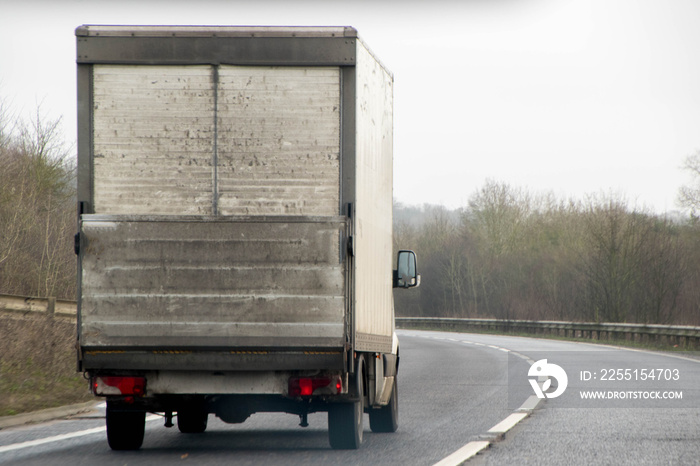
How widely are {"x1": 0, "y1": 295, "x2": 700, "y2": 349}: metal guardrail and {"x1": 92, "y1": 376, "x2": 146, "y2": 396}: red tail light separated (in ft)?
59.2

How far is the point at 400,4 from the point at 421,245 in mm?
68589

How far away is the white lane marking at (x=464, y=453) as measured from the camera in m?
7.34

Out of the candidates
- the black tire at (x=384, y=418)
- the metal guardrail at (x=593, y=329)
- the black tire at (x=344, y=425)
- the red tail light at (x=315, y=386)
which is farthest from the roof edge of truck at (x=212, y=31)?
the metal guardrail at (x=593, y=329)

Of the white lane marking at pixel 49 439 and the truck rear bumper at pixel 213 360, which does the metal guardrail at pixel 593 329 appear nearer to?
the white lane marking at pixel 49 439

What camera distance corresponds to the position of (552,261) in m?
62.6

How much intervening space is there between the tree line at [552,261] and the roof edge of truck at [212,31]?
110ft

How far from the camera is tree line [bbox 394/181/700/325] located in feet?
140

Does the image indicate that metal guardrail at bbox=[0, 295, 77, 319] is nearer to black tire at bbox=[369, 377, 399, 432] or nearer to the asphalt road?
the asphalt road

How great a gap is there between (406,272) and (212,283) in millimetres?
2734

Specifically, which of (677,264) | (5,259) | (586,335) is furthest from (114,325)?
(677,264)

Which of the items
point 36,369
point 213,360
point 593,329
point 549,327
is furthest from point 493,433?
point 549,327

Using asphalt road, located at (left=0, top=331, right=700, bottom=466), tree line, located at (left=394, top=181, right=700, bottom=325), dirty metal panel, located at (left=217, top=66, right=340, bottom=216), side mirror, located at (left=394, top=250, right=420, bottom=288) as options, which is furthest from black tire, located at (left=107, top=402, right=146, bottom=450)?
tree line, located at (left=394, top=181, right=700, bottom=325)

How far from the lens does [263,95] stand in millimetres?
7836

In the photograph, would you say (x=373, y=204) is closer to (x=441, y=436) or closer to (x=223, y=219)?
(x=223, y=219)
